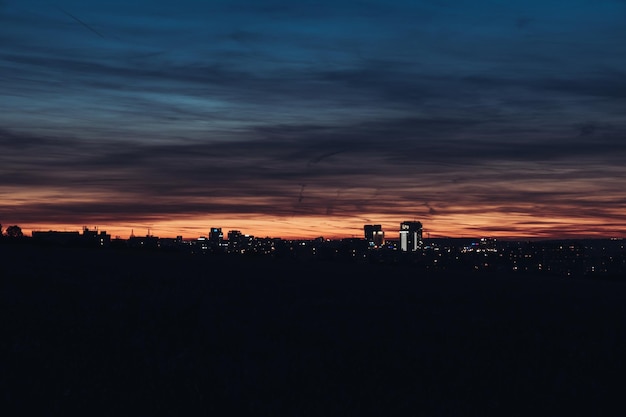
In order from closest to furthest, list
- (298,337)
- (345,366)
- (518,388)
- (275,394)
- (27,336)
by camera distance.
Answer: (275,394) < (518,388) < (345,366) < (27,336) < (298,337)

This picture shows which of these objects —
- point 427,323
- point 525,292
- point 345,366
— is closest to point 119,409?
point 345,366

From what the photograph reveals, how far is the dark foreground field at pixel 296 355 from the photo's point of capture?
7.67m

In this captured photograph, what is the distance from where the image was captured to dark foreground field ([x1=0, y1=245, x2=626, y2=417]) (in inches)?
302

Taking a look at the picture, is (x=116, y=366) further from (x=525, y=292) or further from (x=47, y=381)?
(x=525, y=292)

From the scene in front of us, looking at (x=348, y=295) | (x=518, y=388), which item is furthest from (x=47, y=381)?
(x=348, y=295)

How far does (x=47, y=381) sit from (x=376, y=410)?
128 inches

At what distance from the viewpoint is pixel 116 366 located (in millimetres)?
8867

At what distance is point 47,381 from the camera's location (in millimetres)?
8016

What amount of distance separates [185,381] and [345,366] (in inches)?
80.9

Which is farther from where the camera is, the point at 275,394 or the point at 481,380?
the point at 481,380

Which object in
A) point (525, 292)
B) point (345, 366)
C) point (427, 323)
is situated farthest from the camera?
point (525, 292)

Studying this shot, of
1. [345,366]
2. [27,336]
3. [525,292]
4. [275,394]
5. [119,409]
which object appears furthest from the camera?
[525,292]

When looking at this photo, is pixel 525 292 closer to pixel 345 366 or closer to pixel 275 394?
pixel 345 366

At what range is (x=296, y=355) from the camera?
9945mm
